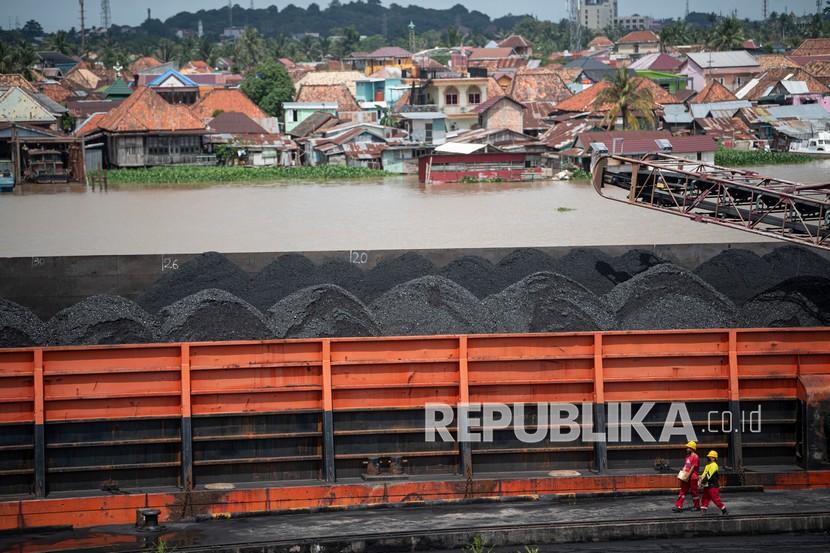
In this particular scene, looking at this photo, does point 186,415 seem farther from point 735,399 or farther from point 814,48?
point 814,48

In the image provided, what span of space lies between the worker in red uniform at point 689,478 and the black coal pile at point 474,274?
653 cm

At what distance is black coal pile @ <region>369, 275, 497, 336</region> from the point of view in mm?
13758

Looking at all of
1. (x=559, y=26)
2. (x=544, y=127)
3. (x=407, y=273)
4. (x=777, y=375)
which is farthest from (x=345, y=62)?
(x=777, y=375)

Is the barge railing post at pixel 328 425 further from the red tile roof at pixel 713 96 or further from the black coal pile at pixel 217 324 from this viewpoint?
the red tile roof at pixel 713 96

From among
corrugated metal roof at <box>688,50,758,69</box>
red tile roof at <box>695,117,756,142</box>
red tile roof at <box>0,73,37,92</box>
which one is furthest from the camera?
corrugated metal roof at <box>688,50,758,69</box>

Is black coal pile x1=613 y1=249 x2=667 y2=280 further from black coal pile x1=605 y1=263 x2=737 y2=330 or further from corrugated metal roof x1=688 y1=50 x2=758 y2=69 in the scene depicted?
corrugated metal roof x1=688 y1=50 x2=758 y2=69

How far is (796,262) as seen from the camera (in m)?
18.4

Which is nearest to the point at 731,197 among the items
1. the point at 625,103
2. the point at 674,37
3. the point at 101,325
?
the point at 101,325

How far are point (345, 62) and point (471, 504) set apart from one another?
3572 inches

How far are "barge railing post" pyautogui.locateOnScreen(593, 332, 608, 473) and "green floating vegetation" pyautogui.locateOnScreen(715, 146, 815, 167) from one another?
113 feet

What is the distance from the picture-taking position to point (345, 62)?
9931 cm

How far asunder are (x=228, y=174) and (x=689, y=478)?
116 ft

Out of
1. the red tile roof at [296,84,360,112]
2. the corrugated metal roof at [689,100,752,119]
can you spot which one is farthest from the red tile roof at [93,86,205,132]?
the corrugated metal roof at [689,100,752,119]

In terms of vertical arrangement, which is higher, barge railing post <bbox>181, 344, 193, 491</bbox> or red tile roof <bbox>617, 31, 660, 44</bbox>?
red tile roof <bbox>617, 31, 660, 44</bbox>
